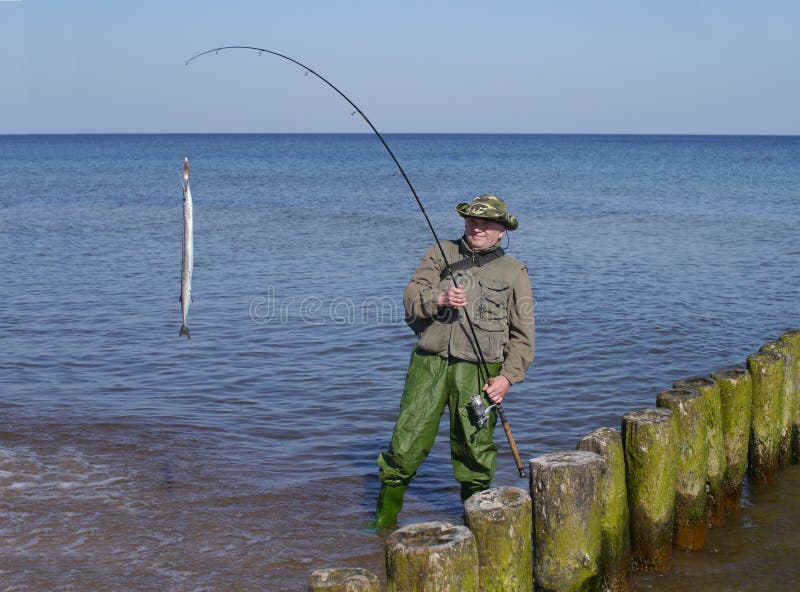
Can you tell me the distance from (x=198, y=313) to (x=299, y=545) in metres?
8.11

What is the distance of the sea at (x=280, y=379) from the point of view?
560cm

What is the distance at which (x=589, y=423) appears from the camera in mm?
8297

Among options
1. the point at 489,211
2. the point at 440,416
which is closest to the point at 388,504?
the point at 440,416

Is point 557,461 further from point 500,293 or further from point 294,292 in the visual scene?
point 294,292

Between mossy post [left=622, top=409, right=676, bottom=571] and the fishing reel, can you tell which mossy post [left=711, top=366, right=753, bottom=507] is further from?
the fishing reel

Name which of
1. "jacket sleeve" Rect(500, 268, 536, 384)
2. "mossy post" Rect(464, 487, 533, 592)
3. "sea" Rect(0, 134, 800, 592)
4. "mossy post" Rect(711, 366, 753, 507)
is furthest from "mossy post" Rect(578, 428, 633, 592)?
"mossy post" Rect(711, 366, 753, 507)

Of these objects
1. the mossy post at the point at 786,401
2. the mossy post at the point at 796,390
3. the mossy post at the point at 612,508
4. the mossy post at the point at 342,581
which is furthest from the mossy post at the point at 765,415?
the mossy post at the point at 342,581

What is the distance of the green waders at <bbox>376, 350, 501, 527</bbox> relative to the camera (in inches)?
201

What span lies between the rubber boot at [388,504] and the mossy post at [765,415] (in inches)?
106

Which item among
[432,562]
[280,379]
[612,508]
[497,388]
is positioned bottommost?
[280,379]

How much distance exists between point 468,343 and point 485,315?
0.20 meters

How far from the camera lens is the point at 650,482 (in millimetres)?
4973

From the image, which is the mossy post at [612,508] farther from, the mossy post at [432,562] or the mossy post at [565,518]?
the mossy post at [432,562]

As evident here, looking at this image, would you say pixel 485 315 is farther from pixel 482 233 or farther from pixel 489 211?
pixel 489 211
